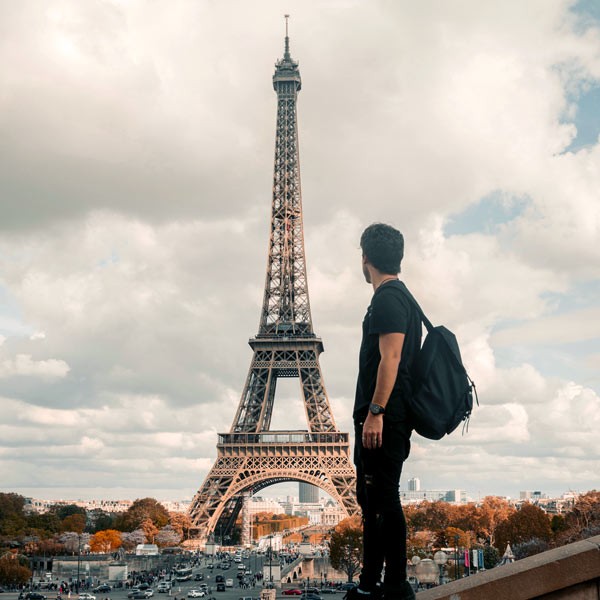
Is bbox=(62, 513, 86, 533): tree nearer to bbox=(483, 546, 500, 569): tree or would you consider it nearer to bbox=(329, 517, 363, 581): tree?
bbox=(329, 517, 363, 581): tree

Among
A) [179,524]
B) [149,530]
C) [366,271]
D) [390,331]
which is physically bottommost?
[149,530]

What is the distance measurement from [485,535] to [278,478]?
111 ft

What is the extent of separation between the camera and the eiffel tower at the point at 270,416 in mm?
76188

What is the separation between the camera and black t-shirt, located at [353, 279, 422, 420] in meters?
6.07

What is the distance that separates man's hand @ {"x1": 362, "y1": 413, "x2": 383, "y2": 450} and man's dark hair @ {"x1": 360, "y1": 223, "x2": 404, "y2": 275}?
1338 mm

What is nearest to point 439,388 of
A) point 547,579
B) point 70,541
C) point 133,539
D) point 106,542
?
point 547,579

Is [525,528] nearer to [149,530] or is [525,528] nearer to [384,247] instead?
[149,530]

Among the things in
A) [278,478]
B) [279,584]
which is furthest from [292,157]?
[279,584]

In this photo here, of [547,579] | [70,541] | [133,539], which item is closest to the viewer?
[547,579]

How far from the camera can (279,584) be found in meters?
66.2

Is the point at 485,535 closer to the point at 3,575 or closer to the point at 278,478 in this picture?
the point at 278,478

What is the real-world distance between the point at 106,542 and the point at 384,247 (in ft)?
328

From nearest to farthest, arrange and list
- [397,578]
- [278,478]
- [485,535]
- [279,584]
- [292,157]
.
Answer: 1. [397,578]
2. [279,584]
3. [278,478]
4. [292,157]
5. [485,535]

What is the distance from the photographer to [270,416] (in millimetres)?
84000
